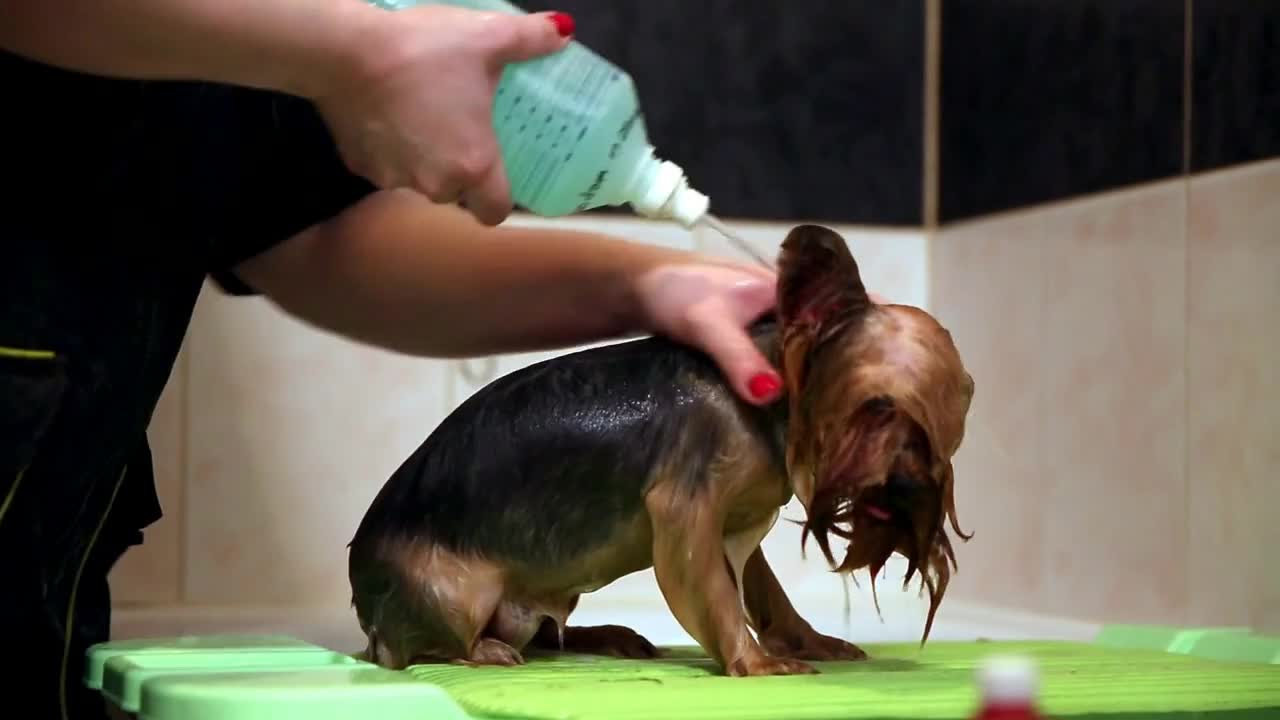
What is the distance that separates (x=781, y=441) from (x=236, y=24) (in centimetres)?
31

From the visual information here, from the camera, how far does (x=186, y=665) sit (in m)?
0.73

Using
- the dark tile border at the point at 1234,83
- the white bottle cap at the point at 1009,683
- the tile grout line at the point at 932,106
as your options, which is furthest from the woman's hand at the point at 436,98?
the tile grout line at the point at 932,106

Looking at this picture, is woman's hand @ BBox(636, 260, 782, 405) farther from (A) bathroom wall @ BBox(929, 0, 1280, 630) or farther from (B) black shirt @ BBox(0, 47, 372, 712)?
(A) bathroom wall @ BBox(929, 0, 1280, 630)

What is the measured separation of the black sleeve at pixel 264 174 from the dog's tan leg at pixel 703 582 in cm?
33

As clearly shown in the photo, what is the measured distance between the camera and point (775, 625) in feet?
2.65

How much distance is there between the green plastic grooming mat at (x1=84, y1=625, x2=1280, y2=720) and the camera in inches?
22.7

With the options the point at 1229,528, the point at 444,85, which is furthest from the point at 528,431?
the point at 1229,528

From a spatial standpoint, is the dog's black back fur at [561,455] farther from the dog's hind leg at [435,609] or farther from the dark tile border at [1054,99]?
the dark tile border at [1054,99]

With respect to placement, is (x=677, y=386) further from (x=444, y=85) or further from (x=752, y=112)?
(x=752, y=112)

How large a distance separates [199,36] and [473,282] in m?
0.28

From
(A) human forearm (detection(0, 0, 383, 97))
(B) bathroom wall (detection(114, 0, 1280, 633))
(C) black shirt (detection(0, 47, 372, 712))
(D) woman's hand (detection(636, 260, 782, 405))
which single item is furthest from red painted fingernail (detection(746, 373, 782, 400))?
(B) bathroom wall (detection(114, 0, 1280, 633))

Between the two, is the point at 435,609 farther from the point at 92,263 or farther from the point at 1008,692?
the point at 1008,692

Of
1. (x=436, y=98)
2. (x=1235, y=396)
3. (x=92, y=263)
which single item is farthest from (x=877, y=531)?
(x=1235, y=396)

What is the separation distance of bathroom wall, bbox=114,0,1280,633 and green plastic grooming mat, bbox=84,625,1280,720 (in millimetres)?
385
